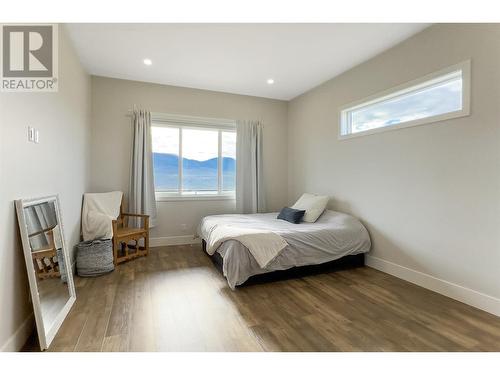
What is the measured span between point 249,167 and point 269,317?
9.93ft

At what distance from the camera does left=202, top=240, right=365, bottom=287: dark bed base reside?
2783mm

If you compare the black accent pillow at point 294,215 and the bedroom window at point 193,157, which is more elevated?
the bedroom window at point 193,157

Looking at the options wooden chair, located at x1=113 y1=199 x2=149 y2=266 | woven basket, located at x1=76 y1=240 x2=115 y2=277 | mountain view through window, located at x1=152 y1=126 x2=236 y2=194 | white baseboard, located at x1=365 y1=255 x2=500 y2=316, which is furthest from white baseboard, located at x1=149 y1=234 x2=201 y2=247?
white baseboard, located at x1=365 y1=255 x2=500 y2=316

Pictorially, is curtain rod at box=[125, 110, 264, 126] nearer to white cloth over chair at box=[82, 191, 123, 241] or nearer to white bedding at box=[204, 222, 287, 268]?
white cloth over chair at box=[82, 191, 123, 241]

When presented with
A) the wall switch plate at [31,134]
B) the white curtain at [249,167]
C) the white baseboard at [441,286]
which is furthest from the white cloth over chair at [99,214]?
the white baseboard at [441,286]

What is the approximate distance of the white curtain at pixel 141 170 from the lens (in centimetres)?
397

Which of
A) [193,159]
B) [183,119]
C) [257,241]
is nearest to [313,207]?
[257,241]

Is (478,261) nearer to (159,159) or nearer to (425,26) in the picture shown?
(425,26)

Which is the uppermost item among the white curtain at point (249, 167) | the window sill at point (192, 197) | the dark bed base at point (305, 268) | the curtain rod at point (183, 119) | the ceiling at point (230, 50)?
the ceiling at point (230, 50)

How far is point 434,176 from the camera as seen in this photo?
→ 258 centimetres

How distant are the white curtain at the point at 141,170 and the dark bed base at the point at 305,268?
4.78 ft

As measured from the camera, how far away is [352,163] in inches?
141

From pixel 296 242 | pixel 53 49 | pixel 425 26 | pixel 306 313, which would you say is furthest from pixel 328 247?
pixel 53 49

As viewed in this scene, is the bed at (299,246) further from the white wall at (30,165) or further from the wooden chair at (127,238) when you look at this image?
the white wall at (30,165)
